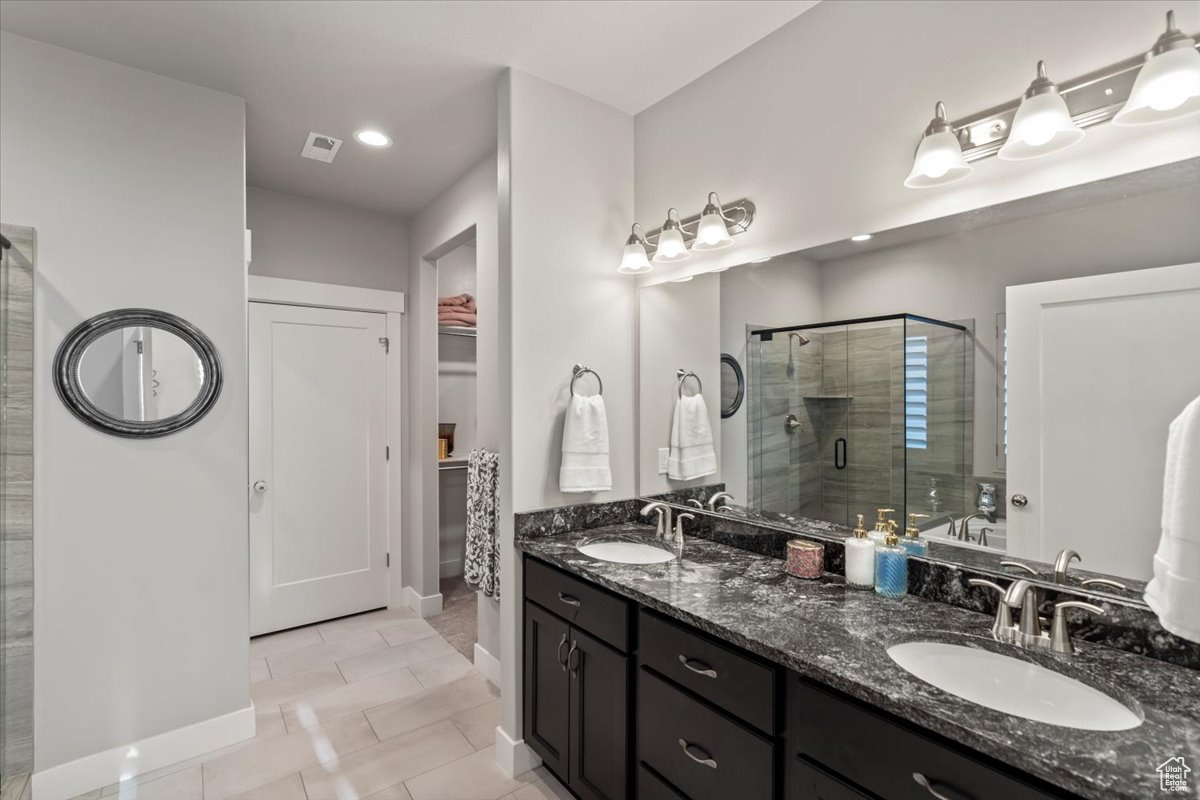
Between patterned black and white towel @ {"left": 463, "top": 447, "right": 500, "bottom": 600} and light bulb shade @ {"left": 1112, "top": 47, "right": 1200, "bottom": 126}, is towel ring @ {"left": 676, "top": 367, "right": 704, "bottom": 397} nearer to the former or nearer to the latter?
patterned black and white towel @ {"left": 463, "top": 447, "right": 500, "bottom": 600}

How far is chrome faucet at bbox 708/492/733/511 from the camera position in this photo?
2.20 m

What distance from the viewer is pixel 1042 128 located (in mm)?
1248

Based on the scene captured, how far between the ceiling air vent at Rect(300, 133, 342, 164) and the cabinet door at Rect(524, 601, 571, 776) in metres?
2.40

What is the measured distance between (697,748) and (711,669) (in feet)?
0.75

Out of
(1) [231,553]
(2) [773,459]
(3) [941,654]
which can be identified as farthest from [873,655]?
(1) [231,553]

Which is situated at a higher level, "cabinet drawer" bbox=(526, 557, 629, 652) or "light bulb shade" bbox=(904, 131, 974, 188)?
"light bulb shade" bbox=(904, 131, 974, 188)

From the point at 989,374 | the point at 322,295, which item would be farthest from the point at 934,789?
the point at 322,295

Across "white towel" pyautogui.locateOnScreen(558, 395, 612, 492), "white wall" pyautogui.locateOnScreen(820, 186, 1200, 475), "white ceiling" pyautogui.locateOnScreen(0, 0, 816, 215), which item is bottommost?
"white towel" pyautogui.locateOnScreen(558, 395, 612, 492)

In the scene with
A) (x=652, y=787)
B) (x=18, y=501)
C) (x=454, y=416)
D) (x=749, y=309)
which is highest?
(x=749, y=309)

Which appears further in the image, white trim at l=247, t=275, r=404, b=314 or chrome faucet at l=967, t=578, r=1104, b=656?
white trim at l=247, t=275, r=404, b=314

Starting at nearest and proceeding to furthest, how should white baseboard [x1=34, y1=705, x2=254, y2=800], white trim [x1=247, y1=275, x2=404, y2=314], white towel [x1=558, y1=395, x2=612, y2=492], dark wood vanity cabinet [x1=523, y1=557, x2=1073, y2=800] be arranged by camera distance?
dark wood vanity cabinet [x1=523, y1=557, x2=1073, y2=800] → white baseboard [x1=34, y1=705, x2=254, y2=800] → white towel [x1=558, y1=395, x2=612, y2=492] → white trim [x1=247, y1=275, x2=404, y2=314]

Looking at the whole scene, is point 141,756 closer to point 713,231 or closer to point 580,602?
point 580,602

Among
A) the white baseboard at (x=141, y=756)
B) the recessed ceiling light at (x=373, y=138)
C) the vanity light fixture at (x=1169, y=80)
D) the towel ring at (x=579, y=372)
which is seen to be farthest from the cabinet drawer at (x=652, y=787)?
the recessed ceiling light at (x=373, y=138)

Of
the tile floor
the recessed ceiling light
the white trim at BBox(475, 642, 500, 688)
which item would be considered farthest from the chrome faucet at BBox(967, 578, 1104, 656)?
the recessed ceiling light
